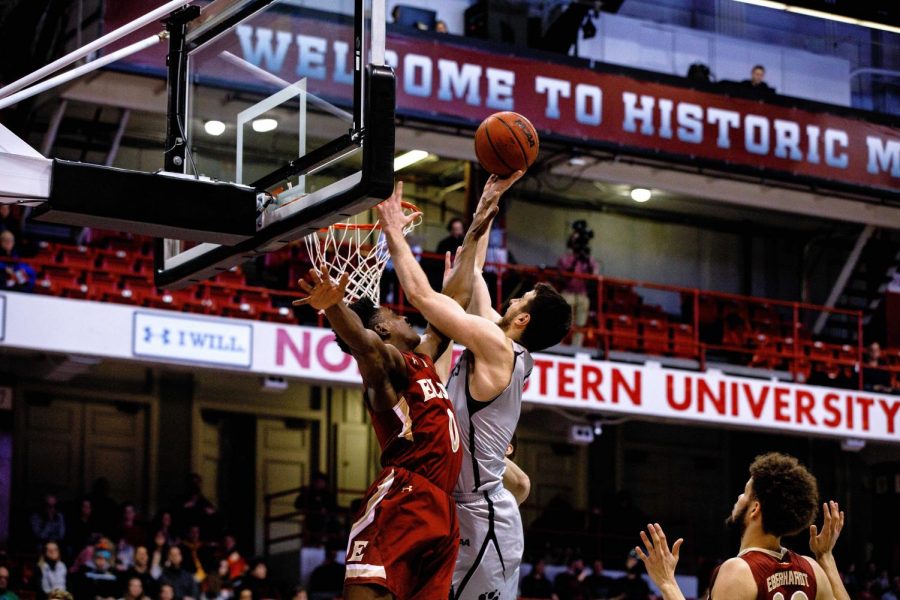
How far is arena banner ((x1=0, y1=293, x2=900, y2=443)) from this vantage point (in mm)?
13977

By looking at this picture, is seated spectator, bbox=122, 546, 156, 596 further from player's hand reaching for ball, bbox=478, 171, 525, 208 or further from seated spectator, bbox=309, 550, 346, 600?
→ player's hand reaching for ball, bbox=478, 171, 525, 208

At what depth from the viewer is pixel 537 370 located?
52.2 feet

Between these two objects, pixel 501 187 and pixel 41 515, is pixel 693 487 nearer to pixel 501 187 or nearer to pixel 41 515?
pixel 41 515

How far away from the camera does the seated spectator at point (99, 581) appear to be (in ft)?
41.7

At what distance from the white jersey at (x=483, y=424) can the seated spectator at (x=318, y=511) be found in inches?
403

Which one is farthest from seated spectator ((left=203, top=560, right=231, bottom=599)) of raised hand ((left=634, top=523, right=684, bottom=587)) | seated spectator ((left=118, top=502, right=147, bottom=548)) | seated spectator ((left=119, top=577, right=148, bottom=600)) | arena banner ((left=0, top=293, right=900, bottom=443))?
raised hand ((left=634, top=523, right=684, bottom=587))

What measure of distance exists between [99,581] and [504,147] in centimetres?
764

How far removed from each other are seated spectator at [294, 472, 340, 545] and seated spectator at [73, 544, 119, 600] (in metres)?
3.55

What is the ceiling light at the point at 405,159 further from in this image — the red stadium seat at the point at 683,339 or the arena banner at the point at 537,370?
the red stadium seat at the point at 683,339

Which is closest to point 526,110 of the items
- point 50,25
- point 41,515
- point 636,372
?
point 636,372

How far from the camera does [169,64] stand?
23.3ft

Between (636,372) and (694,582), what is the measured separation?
10.1ft

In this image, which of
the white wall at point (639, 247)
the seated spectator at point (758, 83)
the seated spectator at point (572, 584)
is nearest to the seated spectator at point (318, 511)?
the seated spectator at point (572, 584)

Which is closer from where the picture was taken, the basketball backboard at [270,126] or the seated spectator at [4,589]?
the basketball backboard at [270,126]
